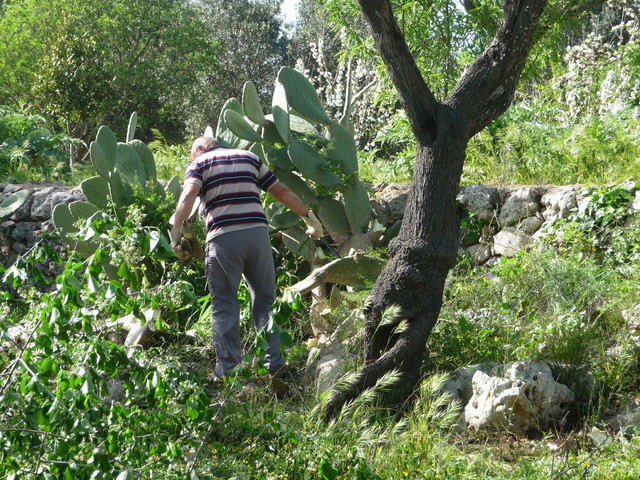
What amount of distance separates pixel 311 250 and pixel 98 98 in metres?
9.40

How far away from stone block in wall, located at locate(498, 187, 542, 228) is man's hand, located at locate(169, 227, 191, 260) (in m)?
2.58

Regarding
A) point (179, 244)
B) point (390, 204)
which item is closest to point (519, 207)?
point (390, 204)

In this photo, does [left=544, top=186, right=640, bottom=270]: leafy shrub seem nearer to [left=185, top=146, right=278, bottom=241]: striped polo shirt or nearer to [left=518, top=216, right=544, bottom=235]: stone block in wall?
[left=518, top=216, right=544, bottom=235]: stone block in wall

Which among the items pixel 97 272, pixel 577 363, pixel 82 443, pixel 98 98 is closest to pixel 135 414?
pixel 82 443

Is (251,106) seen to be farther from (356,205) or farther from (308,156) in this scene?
(356,205)

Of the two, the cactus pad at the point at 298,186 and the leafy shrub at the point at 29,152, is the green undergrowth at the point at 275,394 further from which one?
the leafy shrub at the point at 29,152

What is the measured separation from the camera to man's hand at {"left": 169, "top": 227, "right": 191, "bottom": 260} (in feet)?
16.8

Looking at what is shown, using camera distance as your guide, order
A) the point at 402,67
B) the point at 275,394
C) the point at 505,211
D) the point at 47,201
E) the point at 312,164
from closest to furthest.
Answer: the point at 275,394 → the point at 402,67 → the point at 312,164 → the point at 505,211 → the point at 47,201

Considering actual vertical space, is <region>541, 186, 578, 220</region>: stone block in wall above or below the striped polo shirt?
below

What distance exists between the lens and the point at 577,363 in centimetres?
479

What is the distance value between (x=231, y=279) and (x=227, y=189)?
1.81ft

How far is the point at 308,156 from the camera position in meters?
6.17

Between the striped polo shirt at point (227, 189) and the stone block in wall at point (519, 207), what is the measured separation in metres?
2.37

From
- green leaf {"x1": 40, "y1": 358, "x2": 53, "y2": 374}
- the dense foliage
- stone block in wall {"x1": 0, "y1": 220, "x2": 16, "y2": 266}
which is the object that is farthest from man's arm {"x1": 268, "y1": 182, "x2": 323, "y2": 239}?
stone block in wall {"x1": 0, "y1": 220, "x2": 16, "y2": 266}
